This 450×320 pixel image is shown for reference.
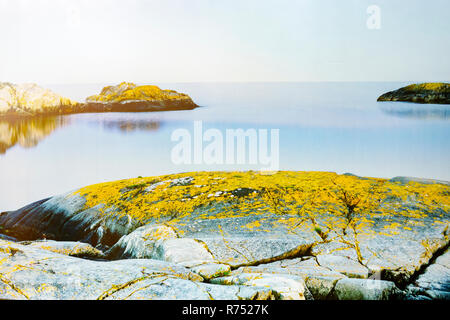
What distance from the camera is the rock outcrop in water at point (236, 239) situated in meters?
2.41

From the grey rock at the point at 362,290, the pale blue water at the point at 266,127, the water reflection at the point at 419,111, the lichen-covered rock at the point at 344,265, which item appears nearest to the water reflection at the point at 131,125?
the pale blue water at the point at 266,127

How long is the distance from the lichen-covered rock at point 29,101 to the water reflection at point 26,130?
11 centimetres

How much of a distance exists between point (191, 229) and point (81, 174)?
2.07 m

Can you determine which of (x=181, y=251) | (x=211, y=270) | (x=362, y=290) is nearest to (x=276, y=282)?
(x=211, y=270)

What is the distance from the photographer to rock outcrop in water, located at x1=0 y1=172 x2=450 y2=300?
2.41m

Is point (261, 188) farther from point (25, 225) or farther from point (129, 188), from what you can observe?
point (25, 225)

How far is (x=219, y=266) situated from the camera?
269 cm

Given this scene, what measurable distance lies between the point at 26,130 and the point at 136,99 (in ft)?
5.23

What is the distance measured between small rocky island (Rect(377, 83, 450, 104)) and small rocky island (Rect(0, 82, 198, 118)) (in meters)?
2.84

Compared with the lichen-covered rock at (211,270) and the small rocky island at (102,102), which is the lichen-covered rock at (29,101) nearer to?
the small rocky island at (102,102)

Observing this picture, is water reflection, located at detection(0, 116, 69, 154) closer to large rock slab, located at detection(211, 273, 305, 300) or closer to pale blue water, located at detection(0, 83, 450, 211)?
pale blue water, located at detection(0, 83, 450, 211)

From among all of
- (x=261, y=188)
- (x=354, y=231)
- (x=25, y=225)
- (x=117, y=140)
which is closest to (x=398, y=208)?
(x=354, y=231)

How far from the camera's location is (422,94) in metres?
4.29
